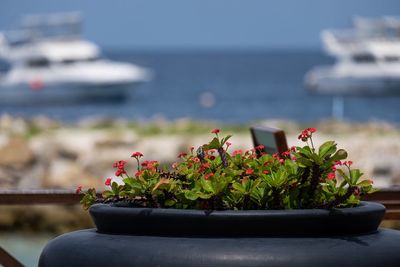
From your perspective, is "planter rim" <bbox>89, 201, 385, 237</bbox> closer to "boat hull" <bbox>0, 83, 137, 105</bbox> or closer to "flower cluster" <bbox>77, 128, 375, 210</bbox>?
"flower cluster" <bbox>77, 128, 375, 210</bbox>

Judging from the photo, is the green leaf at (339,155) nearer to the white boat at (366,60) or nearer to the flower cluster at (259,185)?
the flower cluster at (259,185)

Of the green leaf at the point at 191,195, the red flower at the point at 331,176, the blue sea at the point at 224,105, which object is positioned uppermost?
the red flower at the point at 331,176

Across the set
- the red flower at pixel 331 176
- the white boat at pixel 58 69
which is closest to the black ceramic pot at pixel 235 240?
the red flower at pixel 331 176

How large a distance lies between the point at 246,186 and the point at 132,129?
26.0m

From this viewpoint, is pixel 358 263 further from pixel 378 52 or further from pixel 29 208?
pixel 378 52

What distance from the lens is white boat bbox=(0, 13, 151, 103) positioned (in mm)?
84688

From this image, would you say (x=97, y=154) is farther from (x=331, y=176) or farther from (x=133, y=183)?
(x=331, y=176)

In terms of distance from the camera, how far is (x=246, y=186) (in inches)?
124

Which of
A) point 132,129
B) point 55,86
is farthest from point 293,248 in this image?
point 55,86

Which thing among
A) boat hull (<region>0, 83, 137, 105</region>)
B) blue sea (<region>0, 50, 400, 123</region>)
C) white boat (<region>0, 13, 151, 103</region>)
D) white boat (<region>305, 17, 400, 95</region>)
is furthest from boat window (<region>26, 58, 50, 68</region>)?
white boat (<region>305, 17, 400, 95</region>)

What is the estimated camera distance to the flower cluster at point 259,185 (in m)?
3.16

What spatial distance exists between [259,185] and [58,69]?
8246 centimetres

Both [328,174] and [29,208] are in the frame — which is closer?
[328,174]

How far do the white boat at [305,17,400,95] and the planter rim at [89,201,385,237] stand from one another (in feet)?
278
